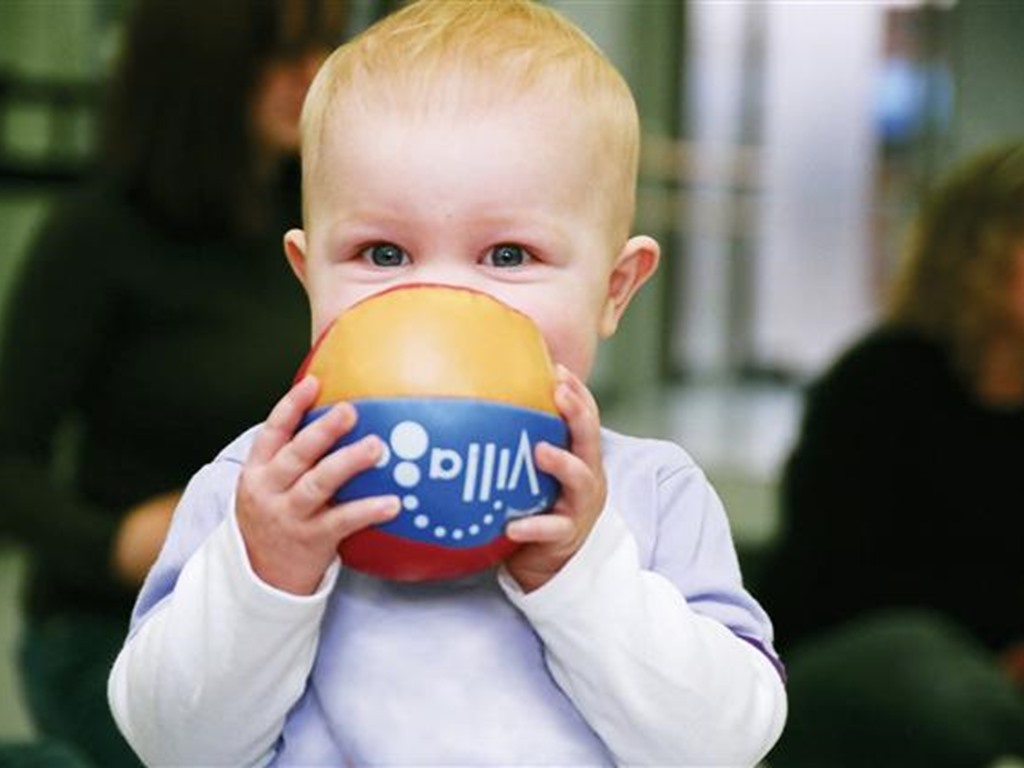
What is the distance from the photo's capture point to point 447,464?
1.45ft

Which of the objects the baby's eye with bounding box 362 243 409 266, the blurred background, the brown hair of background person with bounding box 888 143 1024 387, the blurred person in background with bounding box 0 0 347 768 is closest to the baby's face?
the baby's eye with bounding box 362 243 409 266

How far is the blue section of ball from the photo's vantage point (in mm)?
441

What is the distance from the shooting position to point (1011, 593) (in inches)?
65.4

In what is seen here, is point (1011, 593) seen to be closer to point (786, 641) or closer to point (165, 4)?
point (786, 641)

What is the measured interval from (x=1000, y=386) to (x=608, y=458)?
3.84 ft

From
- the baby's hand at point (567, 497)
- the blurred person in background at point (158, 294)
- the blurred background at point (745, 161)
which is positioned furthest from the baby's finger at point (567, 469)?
the blurred person in background at point (158, 294)

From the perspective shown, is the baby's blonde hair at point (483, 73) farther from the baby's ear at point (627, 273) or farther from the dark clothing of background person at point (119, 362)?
the dark clothing of background person at point (119, 362)

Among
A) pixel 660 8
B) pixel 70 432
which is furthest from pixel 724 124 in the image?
pixel 70 432

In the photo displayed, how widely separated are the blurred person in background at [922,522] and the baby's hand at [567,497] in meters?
1.17

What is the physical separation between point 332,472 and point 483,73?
0.15m

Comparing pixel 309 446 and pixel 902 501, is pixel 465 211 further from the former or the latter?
pixel 902 501

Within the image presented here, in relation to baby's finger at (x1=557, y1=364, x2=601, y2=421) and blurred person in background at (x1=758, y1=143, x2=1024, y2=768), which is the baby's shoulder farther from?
blurred person in background at (x1=758, y1=143, x2=1024, y2=768)

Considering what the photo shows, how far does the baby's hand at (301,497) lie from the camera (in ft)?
1.45

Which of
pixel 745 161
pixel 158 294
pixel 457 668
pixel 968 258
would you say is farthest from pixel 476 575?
pixel 745 161
